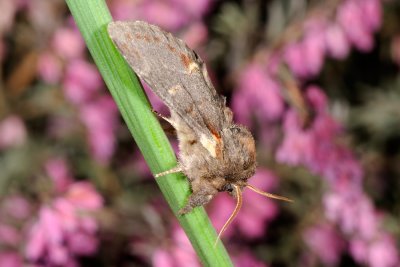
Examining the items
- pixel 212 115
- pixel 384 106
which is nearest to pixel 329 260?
pixel 384 106

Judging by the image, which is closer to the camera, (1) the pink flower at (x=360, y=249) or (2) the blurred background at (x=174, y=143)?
(2) the blurred background at (x=174, y=143)

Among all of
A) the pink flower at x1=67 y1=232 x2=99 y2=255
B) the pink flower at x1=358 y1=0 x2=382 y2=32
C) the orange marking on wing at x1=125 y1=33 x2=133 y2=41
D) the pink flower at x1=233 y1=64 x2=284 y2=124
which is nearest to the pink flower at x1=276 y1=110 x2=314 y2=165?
the pink flower at x1=233 y1=64 x2=284 y2=124

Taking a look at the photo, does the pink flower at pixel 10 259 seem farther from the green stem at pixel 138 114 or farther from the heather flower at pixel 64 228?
the green stem at pixel 138 114

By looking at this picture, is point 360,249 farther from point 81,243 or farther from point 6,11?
point 6,11

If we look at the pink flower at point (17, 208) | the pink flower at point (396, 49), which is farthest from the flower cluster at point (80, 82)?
the pink flower at point (396, 49)

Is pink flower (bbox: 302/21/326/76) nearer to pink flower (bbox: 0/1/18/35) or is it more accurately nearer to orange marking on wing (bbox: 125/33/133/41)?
pink flower (bbox: 0/1/18/35)

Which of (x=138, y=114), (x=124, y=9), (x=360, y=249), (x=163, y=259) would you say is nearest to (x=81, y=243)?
(x=163, y=259)

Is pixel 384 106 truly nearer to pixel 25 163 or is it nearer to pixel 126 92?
pixel 25 163
